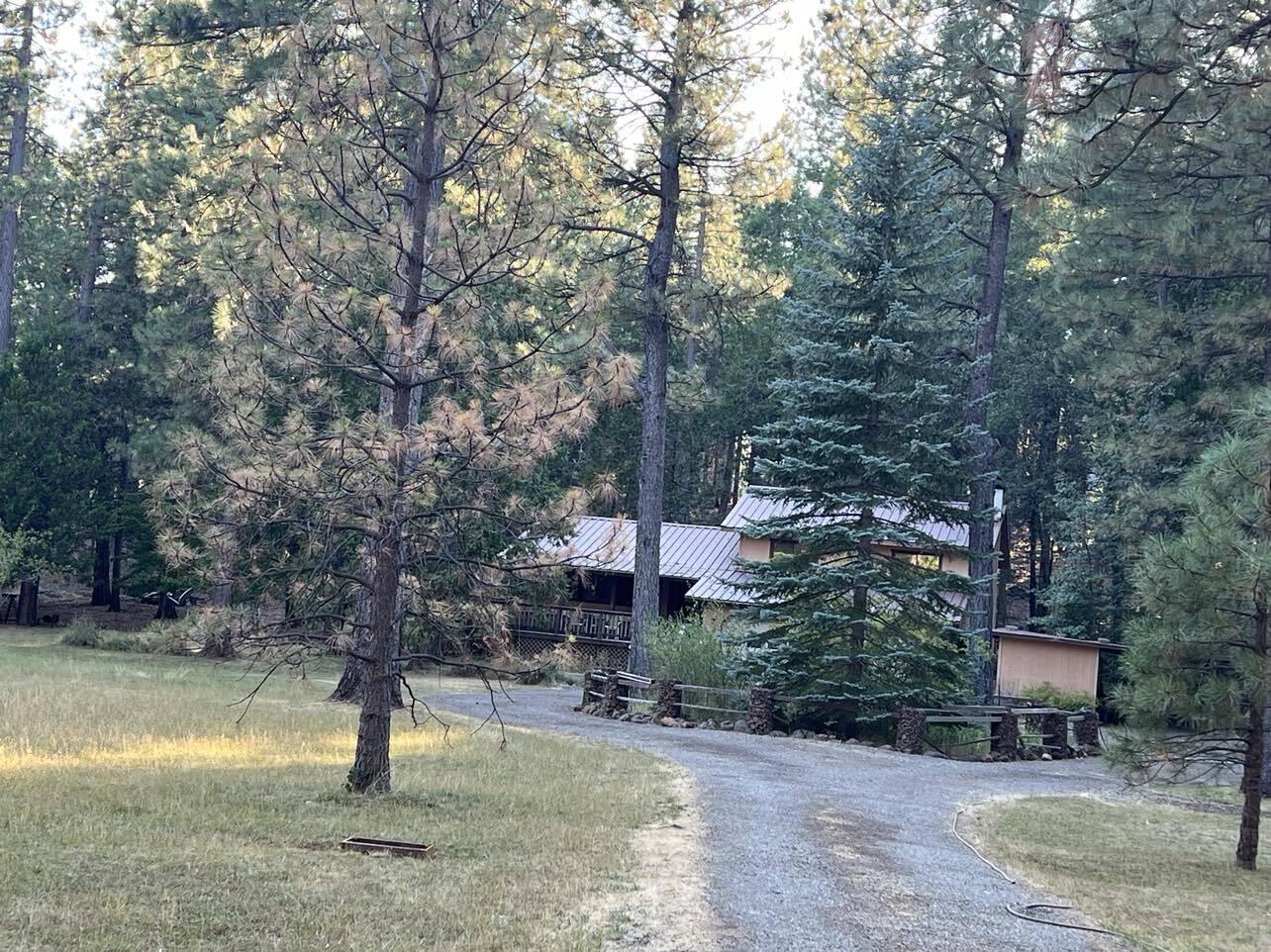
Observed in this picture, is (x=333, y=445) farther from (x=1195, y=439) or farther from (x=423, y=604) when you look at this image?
(x=1195, y=439)

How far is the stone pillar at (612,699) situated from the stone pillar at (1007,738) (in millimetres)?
5934

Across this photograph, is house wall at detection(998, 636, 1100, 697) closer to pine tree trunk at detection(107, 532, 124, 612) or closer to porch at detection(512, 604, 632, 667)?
porch at detection(512, 604, 632, 667)

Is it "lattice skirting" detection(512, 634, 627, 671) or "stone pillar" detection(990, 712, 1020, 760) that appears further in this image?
"lattice skirting" detection(512, 634, 627, 671)

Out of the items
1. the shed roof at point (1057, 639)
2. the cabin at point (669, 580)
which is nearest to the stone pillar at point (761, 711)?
the cabin at point (669, 580)

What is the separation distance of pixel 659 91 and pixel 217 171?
7.66m

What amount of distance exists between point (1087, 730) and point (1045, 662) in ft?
23.6

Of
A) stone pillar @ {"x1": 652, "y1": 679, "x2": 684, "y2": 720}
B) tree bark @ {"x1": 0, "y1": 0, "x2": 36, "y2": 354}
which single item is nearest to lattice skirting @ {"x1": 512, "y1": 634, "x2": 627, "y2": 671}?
stone pillar @ {"x1": 652, "y1": 679, "x2": 684, "y2": 720}

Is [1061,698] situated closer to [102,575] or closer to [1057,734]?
[1057,734]

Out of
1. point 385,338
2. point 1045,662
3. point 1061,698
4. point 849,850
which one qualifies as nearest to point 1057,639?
point 1045,662

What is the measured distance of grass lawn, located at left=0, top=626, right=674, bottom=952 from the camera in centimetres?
588

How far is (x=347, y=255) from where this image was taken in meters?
10.1

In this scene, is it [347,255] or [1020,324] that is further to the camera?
[1020,324]

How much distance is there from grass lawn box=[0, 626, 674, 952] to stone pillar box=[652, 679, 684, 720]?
447 centimetres

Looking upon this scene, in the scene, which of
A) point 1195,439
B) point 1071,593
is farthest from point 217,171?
point 1071,593
